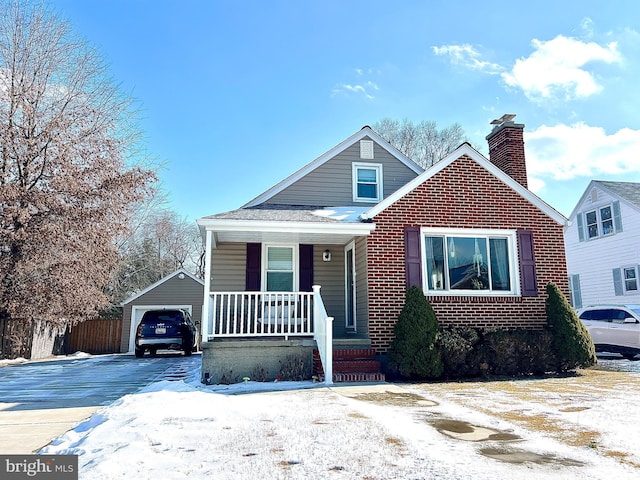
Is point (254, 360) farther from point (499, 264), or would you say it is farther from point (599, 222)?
point (599, 222)

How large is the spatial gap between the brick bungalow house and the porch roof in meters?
0.03

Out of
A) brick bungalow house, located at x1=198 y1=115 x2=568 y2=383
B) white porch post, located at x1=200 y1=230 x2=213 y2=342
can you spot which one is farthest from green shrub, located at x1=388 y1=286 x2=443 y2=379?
white porch post, located at x1=200 y1=230 x2=213 y2=342

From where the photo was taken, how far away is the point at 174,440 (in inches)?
152

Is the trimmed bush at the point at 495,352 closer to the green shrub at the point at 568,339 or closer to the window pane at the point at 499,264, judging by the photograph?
the green shrub at the point at 568,339

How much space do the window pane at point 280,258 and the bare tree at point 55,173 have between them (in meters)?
8.25

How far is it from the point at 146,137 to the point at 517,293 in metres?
15.8

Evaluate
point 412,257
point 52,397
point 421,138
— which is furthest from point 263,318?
point 421,138

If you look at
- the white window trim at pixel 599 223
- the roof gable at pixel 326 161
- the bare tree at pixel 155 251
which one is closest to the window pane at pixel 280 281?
the roof gable at pixel 326 161

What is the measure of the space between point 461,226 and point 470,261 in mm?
795

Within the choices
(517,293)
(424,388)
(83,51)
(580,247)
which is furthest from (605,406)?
(83,51)

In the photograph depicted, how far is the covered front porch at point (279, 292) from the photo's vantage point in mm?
8203

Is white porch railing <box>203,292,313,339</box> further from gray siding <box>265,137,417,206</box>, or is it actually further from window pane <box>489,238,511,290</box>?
window pane <box>489,238,511,290</box>

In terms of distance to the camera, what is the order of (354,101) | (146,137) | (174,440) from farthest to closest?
1. (146,137)
2. (354,101)
3. (174,440)

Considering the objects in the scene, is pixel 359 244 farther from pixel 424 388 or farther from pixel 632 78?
pixel 632 78
